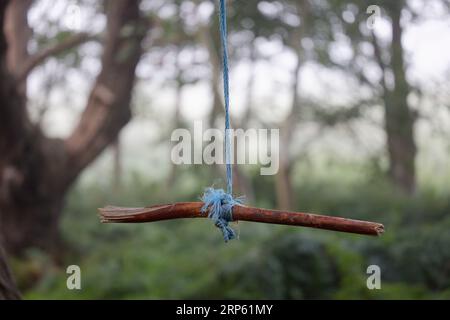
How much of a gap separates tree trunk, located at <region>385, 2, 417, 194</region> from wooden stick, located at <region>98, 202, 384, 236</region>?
21.2 feet

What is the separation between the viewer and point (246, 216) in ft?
6.70

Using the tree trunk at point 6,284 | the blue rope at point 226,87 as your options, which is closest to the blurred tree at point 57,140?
the tree trunk at point 6,284

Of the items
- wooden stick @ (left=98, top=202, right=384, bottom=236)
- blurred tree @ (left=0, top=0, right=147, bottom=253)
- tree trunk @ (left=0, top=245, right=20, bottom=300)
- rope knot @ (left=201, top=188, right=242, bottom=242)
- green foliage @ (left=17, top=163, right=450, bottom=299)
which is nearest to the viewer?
wooden stick @ (left=98, top=202, right=384, bottom=236)

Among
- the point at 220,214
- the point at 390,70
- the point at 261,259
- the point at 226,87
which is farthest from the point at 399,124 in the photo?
the point at 220,214

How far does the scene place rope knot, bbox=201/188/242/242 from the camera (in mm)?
2092

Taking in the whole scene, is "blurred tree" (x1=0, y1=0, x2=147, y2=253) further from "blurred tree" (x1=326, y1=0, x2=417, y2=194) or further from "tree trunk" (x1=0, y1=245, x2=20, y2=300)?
"tree trunk" (x1=0, y1=245, x2=20, y2=300)

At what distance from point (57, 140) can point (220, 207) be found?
5.46 metres

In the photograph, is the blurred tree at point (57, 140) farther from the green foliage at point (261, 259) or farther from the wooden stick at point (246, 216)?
the wooden stick at point (246, 216)

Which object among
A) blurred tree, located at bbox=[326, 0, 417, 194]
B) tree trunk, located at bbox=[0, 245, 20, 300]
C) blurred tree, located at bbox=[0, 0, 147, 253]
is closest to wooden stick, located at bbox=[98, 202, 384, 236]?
tree trunk, located at bbox=[0, 245, 20, 300]

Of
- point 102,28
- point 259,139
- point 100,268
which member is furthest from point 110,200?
point 100,268

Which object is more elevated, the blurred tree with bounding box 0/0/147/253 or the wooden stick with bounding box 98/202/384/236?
the blurred tree with bounding box 0/0/147/253

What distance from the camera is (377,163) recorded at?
1071 centimetres
